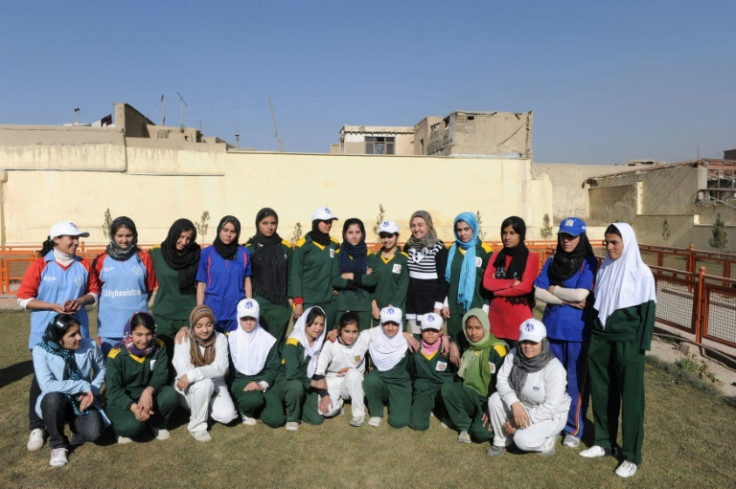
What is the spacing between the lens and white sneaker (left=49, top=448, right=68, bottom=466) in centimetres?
363

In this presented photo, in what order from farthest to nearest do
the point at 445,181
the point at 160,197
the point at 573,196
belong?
the point at 573,196, the point at 445,181, the point at 160,197

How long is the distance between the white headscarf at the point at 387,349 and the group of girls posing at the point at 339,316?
0.01 meters

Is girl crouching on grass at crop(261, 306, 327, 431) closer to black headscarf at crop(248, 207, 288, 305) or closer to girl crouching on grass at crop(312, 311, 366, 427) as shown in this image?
girl crouching on grass at crop(312, 311, 366, 427)

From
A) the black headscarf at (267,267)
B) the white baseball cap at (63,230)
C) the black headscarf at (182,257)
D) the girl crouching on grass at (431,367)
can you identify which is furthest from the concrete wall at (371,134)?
the white baseball cap at (63,230)

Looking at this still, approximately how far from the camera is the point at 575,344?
394 centimetres

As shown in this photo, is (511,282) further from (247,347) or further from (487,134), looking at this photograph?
(487,134)

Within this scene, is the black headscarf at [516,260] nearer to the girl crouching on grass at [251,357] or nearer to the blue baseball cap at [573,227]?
the blue baseball cap at [573,227]

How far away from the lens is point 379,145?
32094 millimetres

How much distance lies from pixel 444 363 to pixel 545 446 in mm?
1111

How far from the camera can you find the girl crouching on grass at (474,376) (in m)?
4.20

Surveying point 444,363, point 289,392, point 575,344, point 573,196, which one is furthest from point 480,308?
point 573,196

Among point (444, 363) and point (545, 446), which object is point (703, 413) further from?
point (444, 363)

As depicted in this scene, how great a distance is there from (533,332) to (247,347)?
2.48m

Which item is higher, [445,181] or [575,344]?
[445,181]
